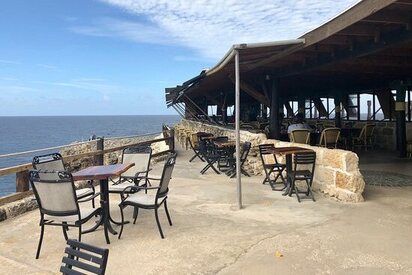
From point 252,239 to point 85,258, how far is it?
2.36m

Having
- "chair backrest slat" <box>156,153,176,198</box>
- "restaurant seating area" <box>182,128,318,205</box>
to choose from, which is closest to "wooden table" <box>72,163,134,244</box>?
"chair backrest slat" <box>156,153,176,198</box>

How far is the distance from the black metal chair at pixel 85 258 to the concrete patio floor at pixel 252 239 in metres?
1.16

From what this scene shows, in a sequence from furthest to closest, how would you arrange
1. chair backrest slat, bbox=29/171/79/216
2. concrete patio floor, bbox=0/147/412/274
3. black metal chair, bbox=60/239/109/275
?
chair backrest slat, bbox=29/171/79/216 < concrete patio floor, bbox=0/147/412/274 < black metal chair, bbox=60/239/109/275

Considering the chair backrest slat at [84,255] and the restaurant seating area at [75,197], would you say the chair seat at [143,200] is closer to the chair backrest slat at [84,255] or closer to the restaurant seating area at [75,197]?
the restaurant seating area at [75,197]

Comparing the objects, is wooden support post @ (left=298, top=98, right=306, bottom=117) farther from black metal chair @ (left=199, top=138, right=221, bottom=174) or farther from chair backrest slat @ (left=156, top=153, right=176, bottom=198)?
chair backrest slat @ (left=156, top=153, right=176, bottom=198)

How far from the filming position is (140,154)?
6.27 meters

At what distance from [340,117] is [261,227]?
1120 centimetres

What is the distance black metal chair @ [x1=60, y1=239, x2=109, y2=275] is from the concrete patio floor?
3.80 feet

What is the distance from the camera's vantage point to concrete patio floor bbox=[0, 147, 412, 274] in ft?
11.9

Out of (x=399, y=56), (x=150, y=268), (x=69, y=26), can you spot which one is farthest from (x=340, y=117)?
(x=69, y=26)

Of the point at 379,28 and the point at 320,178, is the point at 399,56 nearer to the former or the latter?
the point at 379,28

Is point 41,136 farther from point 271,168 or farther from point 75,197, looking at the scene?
point 75,197

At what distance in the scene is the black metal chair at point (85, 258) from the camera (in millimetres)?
2217

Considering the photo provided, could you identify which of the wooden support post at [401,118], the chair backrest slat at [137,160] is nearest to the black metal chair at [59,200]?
the chair backrest slat at [137,160]
